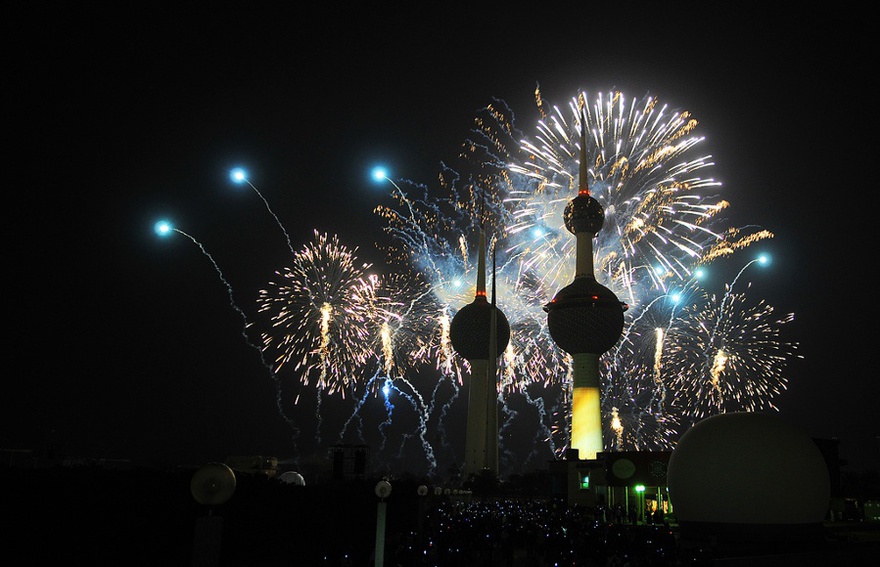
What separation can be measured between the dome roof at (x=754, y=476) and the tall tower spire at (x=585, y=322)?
8653 centimetres

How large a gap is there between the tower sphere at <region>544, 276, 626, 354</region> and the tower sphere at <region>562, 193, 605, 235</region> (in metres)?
10.4

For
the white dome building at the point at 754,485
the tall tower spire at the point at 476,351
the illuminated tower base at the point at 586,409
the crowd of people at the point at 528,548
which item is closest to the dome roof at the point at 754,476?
the white dome building at the point at 754,485

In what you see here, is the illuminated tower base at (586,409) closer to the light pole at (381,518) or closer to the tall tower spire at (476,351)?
the tall tower spire at (476,351)

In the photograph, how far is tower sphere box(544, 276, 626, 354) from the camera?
119 metres

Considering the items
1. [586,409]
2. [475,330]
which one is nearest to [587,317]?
[586,409]

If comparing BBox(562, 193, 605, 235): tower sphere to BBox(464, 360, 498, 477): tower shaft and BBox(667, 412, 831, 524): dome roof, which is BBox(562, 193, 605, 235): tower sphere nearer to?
BBox(464, 360, 498, 477): tower shaft

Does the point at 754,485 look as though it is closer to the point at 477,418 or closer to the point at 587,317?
the point at 587,317

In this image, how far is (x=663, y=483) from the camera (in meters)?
58.1

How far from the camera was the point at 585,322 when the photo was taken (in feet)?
390

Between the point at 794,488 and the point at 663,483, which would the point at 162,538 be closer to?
the point at 794,488

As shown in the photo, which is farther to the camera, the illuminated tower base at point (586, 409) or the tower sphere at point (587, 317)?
the tower sphere at point (587, 317)

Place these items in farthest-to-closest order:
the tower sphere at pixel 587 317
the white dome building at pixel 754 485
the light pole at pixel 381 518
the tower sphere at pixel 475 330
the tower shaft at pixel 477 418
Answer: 1. the tower shaft at pixel 477 418
2. the tower sphere at pixel 475 330
3. the tower sphere at pixel 587 317
4. the white dome building at pixel 754 485
5. the light pole at pixel 381 518

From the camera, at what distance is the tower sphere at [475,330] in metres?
143

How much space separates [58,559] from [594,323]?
354 feet
